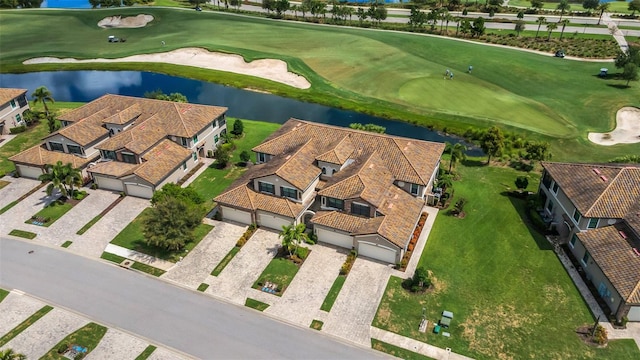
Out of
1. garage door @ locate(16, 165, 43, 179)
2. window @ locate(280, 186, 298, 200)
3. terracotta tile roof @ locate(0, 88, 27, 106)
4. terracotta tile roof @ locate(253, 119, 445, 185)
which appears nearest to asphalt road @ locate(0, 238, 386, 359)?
window @ locate(280, 186, 298, 200)

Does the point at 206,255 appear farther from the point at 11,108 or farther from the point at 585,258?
the point at 11,108

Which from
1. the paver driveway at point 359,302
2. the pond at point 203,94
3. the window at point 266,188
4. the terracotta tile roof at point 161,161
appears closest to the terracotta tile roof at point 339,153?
the window at point 266,188

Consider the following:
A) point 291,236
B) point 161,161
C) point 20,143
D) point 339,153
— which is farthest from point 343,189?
point 20,143

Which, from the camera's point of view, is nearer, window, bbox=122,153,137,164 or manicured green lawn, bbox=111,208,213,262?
manicured green lawn, bbox=111,208,213,262

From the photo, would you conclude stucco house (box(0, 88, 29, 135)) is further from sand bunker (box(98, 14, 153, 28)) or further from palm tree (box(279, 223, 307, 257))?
sand bunker (box(98, 14, 153, 28))

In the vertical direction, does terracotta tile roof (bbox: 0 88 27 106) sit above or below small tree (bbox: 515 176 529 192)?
above

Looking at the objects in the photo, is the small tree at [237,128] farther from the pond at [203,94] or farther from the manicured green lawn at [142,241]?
the manicured green lawn at [142,241]
